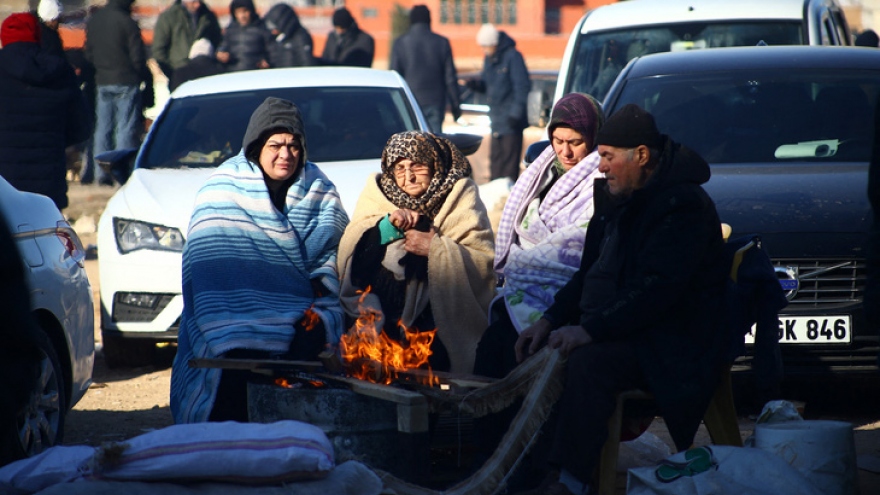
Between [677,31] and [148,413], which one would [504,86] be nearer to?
[677,31]

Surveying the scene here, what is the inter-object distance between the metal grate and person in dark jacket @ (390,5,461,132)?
886 cm

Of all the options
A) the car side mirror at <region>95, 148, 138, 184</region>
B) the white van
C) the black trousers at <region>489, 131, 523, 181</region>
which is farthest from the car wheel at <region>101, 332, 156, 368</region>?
the black trousers at <region>489, 131, 523, 181</region>

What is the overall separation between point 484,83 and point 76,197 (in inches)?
201

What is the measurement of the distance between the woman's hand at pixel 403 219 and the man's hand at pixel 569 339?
1.25 m

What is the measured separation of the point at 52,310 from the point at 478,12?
1877 inches

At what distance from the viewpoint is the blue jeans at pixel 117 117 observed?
531 inches

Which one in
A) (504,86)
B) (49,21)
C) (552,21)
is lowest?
(552,21)

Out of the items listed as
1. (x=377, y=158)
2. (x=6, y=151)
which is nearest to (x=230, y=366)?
(x=377, y=158)

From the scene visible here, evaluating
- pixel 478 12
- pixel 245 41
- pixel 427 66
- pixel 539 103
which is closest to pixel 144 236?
pixel 539 103

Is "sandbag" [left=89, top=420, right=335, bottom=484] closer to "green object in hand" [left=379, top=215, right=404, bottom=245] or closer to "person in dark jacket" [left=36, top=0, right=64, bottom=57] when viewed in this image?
"green object in hand" [left=379, top=215, right=404, bottom=245]

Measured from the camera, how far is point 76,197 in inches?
564

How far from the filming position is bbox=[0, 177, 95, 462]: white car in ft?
16.2

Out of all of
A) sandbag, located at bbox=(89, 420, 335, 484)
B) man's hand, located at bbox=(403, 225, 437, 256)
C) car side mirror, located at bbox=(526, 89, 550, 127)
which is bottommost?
car side mirror, located at bbox=(526, 89, 550, 127)

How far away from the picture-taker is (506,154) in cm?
1466
